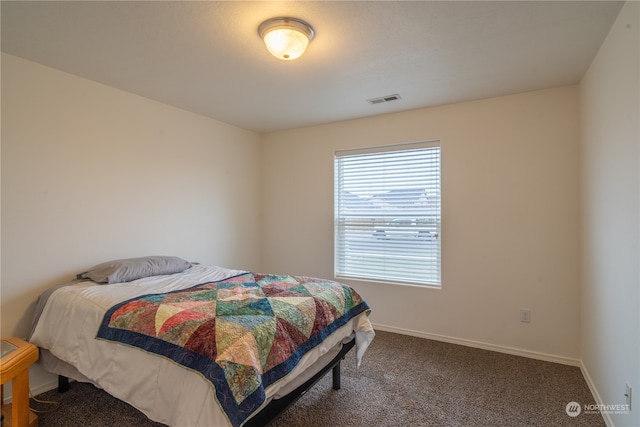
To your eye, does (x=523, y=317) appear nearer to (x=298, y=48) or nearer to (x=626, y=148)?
(x=626, y=148)

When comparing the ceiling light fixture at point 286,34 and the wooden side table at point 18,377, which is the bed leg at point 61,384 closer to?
the wooden side table at point 18,377

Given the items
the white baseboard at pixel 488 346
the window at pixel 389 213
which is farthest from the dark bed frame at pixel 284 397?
the window at pixel 389 213

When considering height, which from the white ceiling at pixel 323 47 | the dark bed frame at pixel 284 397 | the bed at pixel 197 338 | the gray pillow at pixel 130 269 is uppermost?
the white ceiling at pixel 323 47

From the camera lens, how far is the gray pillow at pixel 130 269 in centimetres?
242

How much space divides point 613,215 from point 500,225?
3.63 feet

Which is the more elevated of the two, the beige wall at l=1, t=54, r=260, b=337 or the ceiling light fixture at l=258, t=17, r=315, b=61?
the ceiling light fixture at l=258, t=17, r=315, b=61

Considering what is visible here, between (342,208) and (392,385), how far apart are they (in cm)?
208

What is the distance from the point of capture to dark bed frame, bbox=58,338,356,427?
1.58 meters

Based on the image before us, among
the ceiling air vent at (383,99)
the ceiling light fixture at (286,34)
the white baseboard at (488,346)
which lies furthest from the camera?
the ceiling air vent at (383,99)
